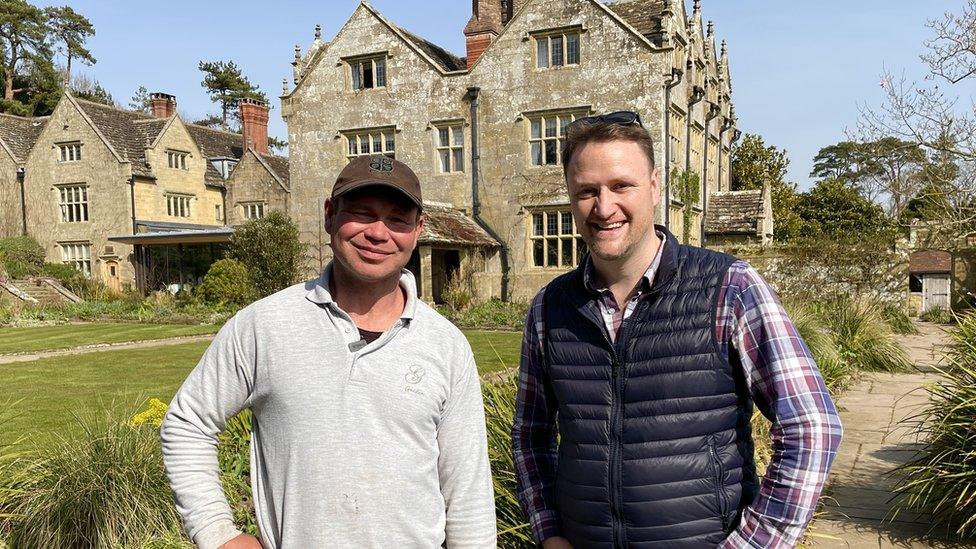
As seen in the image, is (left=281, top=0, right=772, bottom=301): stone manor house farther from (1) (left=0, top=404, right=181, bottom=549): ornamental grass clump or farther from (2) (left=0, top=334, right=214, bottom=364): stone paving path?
(1) (left=0, top=404, right=181, bottom=549): ornamental grass clump

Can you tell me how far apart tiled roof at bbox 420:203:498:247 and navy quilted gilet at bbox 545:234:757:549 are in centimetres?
1490

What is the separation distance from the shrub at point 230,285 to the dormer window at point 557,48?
10377 mm

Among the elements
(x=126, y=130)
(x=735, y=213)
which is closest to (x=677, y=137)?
(x=735, y=213)

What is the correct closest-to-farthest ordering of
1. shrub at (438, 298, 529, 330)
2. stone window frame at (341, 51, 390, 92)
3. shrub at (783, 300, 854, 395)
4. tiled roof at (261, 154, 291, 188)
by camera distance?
shrub at (783, 300, 854, 395), shrub at (438, 298, 529, 330), stone window frame at (341, 51, 390, 92), tiled roof at (261, 154, 291, 188)

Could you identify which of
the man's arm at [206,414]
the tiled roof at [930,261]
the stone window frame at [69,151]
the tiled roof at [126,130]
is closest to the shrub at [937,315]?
the tiled roof at [930,261]

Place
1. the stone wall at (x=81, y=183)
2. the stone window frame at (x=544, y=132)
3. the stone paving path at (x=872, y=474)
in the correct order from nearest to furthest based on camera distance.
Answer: the stone paving path at (x=872, y=474)
the stone window frame at (x=544, y=132)
the stone wall at (x=81, y=183)

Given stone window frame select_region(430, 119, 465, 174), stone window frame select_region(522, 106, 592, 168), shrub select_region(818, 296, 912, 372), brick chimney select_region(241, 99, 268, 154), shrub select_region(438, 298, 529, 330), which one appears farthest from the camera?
brick chimney select_region(241, 99, 268, 154)

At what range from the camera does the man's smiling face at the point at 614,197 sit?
197 centimetres

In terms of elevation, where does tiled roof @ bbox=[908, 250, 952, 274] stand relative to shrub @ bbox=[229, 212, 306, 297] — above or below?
below

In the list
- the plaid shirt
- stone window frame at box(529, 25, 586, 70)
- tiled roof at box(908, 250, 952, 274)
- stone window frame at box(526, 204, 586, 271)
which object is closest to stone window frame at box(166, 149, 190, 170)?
stone window frame at box(526, 204, 586, 271)

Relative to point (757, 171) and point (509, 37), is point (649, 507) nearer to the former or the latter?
point (509, 37)

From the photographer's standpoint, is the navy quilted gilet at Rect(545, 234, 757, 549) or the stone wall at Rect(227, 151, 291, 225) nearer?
the navy quilted gilet at Rect(545, 234, 757, 549)

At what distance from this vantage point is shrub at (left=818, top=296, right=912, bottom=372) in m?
10.7

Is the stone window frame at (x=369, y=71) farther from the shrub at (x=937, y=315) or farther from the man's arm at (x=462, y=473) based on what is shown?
the man's arm at (x=462, y=473)
